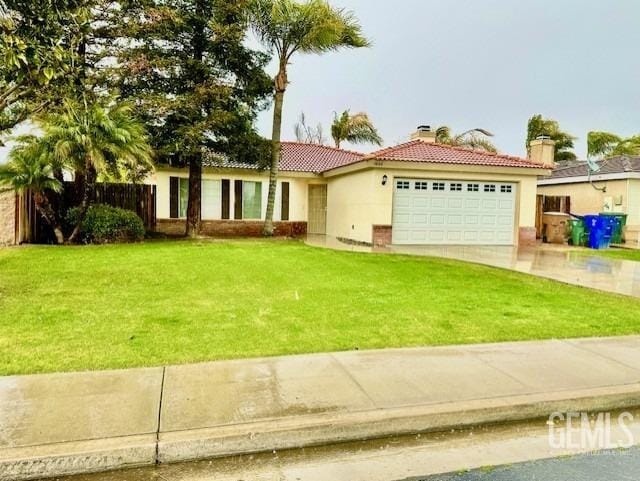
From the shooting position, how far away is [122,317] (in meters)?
6.21

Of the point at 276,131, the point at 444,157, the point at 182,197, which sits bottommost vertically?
the point at 182,197

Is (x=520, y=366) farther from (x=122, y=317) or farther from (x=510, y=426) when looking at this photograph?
(x=122, y=317)

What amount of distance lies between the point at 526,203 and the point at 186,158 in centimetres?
1244

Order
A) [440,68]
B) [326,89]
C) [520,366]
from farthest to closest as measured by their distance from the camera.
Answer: [326,89], [440,68], [520,366]

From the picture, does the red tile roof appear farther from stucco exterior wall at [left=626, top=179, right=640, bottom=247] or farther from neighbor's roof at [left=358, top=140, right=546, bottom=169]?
stucco exterior wall at [left=626, top=179, right=640, bottom=247]

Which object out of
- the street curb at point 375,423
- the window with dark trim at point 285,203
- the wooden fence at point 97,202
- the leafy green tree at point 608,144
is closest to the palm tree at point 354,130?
the window with dark trim at point 285,203

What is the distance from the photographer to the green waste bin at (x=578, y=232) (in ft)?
57.8

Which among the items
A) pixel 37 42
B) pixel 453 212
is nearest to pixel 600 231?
pixel 453 212

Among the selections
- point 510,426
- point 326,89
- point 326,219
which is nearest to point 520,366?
point 510,426

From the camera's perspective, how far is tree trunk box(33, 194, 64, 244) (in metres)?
13.8

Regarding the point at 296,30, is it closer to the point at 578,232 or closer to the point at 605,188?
the point at 578,232

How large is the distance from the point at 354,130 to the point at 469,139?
26.7 ft

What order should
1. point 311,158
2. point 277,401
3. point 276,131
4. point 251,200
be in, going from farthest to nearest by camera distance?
point 311,158
point 251,200
point 276,131
point 277,401

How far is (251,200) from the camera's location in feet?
67.8
